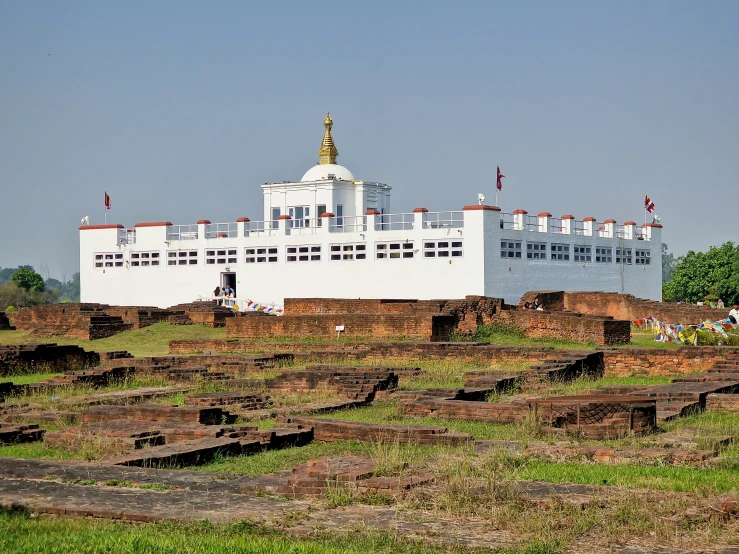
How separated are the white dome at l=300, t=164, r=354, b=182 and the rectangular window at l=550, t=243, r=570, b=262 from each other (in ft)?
30.9

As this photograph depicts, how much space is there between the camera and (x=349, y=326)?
2622 centimetres

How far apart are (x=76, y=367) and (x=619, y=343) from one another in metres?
11.2

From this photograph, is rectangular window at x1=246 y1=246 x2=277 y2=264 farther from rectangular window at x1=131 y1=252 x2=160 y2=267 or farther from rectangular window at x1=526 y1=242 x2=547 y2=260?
rectangular window at x1=526 y1=242 x2=547 y2=260

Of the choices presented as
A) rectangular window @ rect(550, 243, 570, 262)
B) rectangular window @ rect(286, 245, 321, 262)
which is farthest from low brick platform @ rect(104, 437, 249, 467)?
rectangular window @ rect(550, 243, 570, 262)

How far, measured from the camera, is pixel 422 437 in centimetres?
1040

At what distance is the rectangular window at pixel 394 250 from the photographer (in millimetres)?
36781

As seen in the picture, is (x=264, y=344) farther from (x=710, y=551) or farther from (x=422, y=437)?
(x=710, y=551)

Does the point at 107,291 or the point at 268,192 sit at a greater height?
the point at 268,192

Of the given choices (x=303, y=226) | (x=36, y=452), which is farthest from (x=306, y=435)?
(x=303, y=226)

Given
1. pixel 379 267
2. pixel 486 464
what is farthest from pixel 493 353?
pixel 379 267

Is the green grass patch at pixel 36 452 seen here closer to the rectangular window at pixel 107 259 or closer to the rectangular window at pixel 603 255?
the rectangular window at pixel 603 255

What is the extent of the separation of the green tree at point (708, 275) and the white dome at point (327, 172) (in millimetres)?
18201

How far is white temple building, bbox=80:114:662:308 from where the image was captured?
36.2 m

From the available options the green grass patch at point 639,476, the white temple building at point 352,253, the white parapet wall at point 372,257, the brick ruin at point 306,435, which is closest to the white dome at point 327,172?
the white temple building at point 352,253
